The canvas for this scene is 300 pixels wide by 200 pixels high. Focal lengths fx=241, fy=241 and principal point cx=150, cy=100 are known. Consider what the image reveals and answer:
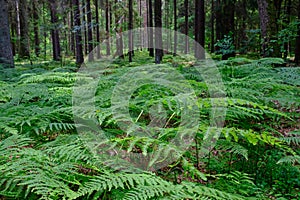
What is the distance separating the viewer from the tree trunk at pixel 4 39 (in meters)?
7.38

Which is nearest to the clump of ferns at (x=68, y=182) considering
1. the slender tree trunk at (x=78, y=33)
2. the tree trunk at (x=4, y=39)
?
the tree trunk at (x=4, y=39)

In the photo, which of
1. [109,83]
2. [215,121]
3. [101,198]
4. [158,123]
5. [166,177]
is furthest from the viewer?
[109,83]

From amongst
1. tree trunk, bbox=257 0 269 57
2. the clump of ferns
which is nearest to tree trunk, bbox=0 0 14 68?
the clump of ferns

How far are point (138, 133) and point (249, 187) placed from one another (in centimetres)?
107

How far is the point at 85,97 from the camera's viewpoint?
345cm

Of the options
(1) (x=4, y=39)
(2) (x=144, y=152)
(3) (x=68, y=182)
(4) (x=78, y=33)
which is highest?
(4) (x=78, y=33)

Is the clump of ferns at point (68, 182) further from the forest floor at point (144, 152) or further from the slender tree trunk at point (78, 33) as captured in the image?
the slender tree trunk at point (78, 33)

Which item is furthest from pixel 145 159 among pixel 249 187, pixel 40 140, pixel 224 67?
pixel 224 67

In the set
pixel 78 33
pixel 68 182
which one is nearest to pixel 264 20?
pixel 68 182

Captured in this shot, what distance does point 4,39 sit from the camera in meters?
7.58

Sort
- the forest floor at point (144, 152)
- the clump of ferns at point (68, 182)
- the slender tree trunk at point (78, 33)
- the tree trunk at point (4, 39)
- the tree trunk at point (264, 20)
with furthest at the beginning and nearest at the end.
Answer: the slender tree trunk at point (78, 33), the tree trunk at point (4, 39), the tree trunk at point (264, 20), the forest floor at point (144, 152), the clump of ferns at point (68, 182)

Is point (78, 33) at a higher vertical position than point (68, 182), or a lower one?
higher

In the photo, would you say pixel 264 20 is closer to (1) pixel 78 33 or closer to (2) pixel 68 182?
(2) pixel 68 182

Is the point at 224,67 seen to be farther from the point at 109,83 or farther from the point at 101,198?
the point at 101,198
